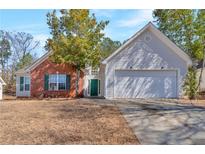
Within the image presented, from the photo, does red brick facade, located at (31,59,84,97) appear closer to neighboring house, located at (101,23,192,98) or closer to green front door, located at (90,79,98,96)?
green front door, located at (90,79,98,96)

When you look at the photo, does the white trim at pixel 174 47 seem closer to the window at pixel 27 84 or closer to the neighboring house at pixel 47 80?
the neighboring house at pixel 47 80

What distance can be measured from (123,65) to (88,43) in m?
2.18

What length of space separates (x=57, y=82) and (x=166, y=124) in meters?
11.1

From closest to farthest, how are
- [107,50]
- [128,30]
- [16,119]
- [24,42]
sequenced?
[16,119] < [128,30] < [107,50] < [24,42]

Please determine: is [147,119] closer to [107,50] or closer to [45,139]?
[45,139]

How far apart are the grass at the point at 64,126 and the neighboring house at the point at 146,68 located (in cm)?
516

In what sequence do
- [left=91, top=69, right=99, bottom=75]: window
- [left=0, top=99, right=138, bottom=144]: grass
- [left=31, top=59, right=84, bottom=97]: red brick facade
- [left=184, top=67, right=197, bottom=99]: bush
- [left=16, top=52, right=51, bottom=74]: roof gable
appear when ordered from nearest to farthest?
[left=0, top=99, right=138, bottom=144]: grass → [left=184, top=67, right=197, bottom=99]: bush → [left=31, top=59, right=84, bottom=97]: red brick facade → [left=16, top=52, right=51, bottom=74]: roof gable → [left=91, top=69, right=99, bottom=75]: window

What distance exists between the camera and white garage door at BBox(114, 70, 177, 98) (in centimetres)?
1806

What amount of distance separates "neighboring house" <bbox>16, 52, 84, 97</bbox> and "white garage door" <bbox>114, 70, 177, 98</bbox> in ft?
12.0

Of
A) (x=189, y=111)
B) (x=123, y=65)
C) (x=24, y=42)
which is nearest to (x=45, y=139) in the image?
(x=189, y=111)

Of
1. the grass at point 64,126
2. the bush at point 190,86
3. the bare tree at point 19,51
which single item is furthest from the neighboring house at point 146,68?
the bare tree at point 19,51

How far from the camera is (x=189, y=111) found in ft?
42.4

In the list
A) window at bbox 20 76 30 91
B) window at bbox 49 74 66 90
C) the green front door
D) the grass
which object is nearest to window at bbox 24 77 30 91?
window at bbox 20 76 30 91
